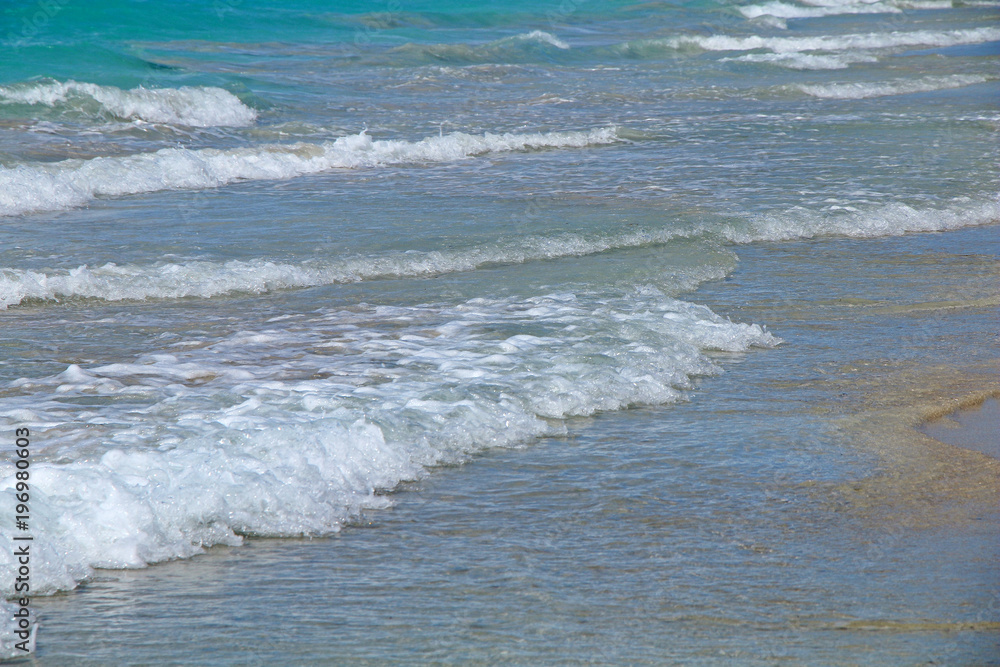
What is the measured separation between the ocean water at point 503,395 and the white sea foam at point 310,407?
17mm

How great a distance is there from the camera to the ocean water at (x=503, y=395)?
2.77 metres

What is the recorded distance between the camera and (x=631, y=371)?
470 cm

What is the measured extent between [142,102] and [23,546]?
12124 mm

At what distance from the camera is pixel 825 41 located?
28.4 meters

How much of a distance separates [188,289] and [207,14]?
24.3 metres

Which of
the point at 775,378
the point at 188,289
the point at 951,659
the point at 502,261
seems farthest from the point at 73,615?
the point at 502,261

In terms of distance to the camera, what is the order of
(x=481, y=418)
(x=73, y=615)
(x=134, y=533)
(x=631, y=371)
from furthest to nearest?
(x=631, y=371), (x=481, y=418), (x=134, y=533), (x=73, y=615)

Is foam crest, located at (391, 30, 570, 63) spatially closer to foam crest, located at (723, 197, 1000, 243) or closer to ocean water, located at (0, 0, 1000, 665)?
ocean water, located at (0, 0, 1000, 665)

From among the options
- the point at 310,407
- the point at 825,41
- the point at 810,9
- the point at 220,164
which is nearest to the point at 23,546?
the point at 310,407

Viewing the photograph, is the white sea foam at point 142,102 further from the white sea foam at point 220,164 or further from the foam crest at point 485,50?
the foam crest at point 485,50

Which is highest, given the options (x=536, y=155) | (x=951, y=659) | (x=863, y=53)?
(x=863, y=53)

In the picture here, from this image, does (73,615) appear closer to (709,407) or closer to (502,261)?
(709,407)

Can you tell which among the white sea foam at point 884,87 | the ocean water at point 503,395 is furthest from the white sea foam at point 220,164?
the white sea foam at point 884,87

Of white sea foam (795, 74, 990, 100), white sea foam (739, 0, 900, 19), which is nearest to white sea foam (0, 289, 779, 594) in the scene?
white sea foam (795, 74, 990, 100)
